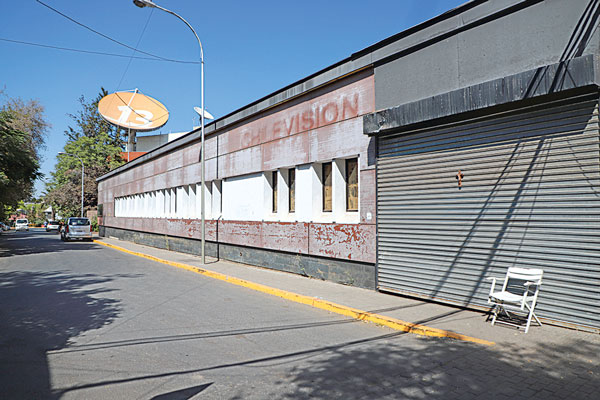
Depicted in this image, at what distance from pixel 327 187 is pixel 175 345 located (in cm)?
722

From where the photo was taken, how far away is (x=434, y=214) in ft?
27.7

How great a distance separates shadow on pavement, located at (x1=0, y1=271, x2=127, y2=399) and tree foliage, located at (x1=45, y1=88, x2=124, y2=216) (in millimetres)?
40093

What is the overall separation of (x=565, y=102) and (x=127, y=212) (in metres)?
32.2

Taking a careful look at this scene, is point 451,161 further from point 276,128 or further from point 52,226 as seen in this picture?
point 52,226

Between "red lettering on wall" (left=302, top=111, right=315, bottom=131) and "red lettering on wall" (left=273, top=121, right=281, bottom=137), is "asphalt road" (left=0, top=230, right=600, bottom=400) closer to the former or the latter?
"red lettering on wall" (left=302, top=111, right=315, bottom=131)

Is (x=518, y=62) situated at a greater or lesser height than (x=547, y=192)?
greater

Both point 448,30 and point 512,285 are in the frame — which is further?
point 448,30

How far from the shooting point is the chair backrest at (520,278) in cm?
650

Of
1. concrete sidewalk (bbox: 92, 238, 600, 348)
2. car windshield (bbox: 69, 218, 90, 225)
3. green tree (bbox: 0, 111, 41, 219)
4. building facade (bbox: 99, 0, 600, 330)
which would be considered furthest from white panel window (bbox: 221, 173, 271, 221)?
car windshield (bbox: 69, 218, 90, 225)

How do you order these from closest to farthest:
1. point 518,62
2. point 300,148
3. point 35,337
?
point 35,337
point 518,62
point 300,148

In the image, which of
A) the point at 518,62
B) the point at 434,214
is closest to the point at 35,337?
the point at 434,214

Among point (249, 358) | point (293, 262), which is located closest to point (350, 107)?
point (293, 262)

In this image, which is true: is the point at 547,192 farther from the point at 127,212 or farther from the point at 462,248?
the point at 127,212

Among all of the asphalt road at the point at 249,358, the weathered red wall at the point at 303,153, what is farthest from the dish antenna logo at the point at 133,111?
the asphalt road at the point at 249,358
